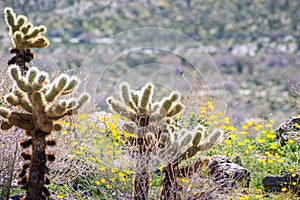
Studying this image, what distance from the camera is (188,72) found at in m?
9.98

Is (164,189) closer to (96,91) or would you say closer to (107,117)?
(107,117)

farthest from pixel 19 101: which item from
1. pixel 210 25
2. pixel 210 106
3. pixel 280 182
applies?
pixel 210 25

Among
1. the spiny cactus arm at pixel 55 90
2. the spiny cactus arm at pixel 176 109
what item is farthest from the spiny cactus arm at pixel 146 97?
the spiny cactus arm at pixel 55 90

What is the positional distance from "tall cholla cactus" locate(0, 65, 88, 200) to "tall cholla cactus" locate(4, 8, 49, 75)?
4.28 feet

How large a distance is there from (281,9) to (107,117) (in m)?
30.5

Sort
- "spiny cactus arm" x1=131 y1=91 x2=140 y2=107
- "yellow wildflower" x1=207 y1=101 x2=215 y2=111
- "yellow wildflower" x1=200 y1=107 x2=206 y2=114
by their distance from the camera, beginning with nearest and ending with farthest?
Result: "spiny cactus arm" x1=131 y1=91 x2=140 y2=107, "yellow wildflower" x1=207 y1=101 x2=215 y2=111, "yellow wildflower" x1=200 y1=107 x2=206 y2=114

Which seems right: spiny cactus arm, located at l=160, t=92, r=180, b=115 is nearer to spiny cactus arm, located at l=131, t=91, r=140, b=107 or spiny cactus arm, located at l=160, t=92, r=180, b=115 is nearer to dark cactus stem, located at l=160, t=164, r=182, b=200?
spiny cactus arm, located at l=131, t=91, r=140, b=107

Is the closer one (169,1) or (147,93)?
(147,93)

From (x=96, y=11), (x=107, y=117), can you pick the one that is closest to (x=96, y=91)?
(x=107, y=117)

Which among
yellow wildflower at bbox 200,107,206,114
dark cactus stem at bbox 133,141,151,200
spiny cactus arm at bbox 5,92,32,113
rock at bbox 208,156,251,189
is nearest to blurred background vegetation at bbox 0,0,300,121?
yellow wildflower at bbox 200,107,206,114

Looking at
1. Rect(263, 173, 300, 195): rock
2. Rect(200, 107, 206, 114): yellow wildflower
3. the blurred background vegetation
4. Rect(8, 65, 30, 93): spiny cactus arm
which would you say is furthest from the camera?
the blurred background vegetation

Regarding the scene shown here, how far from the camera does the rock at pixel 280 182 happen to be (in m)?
7.50

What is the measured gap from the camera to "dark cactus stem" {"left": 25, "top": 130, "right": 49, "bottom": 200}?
5918 millimetres

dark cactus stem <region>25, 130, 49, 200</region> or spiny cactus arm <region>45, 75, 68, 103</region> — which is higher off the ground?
spiny cactus arm <region>45, 75, 68, 103</region>
